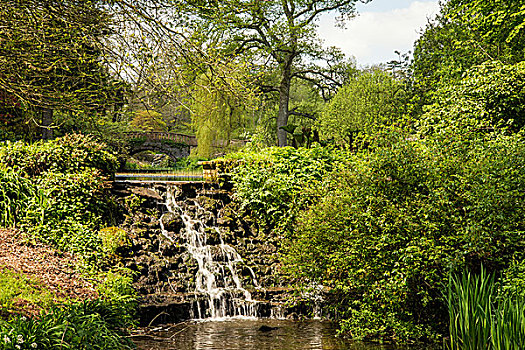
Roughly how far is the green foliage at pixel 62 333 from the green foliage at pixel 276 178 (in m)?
5.40

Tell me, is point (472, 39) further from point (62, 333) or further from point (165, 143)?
point (165, 143)

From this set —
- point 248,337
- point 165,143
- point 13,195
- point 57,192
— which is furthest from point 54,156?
point 165,143

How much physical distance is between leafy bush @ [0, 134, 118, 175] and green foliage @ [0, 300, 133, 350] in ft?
17.0

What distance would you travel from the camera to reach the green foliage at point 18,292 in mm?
5831

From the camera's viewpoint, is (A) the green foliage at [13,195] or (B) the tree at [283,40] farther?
(B) the tree at [283,40]

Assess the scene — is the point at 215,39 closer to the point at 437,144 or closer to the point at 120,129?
the point at 437,144

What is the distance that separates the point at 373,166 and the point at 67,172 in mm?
6751

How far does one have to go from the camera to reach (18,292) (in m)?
6.28

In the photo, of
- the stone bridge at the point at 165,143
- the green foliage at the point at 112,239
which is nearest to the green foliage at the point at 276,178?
the green foliage at the point at 112,239

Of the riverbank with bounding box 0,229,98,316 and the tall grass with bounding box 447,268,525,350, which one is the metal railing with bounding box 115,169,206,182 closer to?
the riverbank with bounding box 0,229,98,316

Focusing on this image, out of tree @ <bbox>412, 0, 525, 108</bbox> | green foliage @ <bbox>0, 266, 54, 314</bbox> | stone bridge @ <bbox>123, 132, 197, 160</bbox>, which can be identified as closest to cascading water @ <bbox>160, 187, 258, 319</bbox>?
green foliage @ <bbox>0, 266, 54, 314</bbox>

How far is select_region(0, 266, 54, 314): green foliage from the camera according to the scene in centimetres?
583

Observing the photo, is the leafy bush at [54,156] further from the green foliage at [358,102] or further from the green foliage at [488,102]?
the green foliage at [358,102]

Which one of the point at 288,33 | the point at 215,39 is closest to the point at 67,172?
the point at 215,39
